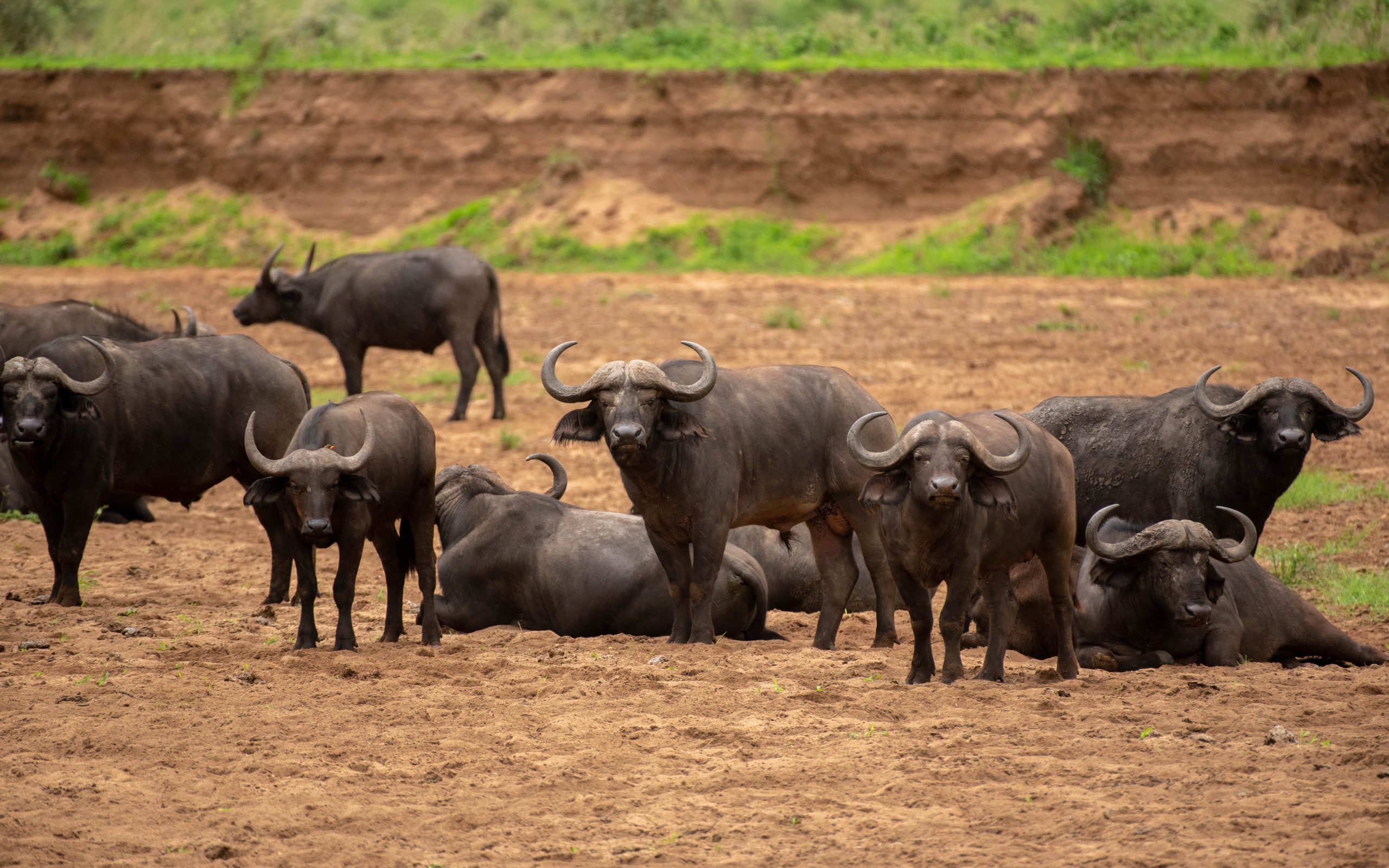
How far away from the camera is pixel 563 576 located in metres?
10.2

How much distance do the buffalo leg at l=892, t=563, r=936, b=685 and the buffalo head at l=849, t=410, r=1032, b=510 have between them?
547 mm

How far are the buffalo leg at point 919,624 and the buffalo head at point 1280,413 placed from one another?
11.3 ft

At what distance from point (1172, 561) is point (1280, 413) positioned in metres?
2.00

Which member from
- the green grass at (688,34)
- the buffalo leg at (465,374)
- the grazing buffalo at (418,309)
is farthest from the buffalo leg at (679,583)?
the green grass at (688,34)

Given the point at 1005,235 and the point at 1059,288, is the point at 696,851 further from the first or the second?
the point at 1005,235

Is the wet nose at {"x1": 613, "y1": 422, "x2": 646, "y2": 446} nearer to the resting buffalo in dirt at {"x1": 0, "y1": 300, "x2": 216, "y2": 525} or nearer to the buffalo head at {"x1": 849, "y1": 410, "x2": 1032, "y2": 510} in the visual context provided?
the buffalo head at {"x1": 849, "y1": 410, "x2": 1032, "y2": 510}

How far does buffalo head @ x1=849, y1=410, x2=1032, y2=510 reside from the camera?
25.2ft

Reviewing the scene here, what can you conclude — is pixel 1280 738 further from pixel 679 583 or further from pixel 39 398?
pixel 39 398

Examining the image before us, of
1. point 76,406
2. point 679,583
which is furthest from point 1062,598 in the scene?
point 76,406

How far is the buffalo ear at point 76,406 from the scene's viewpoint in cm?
1023

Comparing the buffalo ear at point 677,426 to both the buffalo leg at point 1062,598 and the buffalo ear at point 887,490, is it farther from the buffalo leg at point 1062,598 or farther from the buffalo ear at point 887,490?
the buffalo leg at point 1062,598

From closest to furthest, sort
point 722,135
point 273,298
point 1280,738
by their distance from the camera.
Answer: point 1280,738 < point 273,298 < point 722,135

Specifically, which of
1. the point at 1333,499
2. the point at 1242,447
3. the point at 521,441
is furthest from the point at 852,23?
the point at 1242,447

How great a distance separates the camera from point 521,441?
1628 cm
